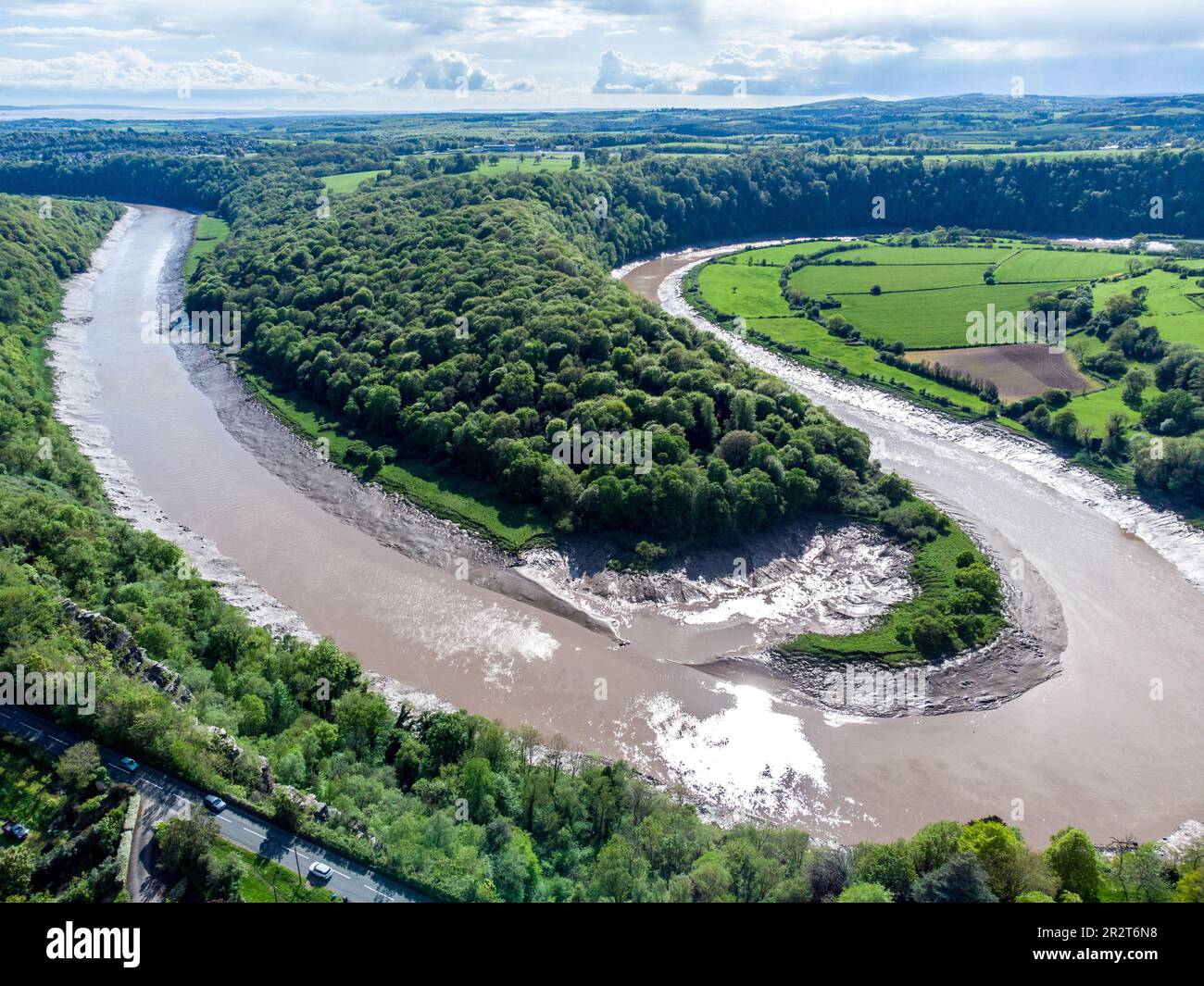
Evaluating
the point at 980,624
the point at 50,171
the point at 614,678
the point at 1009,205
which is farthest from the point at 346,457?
the point at 50,171

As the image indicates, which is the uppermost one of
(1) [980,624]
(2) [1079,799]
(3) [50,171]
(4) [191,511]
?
(3) [50,171]

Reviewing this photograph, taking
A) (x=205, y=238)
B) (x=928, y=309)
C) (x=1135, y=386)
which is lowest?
(x=1135, y=386)

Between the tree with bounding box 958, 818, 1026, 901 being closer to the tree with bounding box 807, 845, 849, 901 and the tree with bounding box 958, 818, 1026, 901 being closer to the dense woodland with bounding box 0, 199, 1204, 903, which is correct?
the dense woodland with bounding box 0, 199, 1204, 903

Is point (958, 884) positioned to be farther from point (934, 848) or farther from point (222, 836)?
point (222, 836)

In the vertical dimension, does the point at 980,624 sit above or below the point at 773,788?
above

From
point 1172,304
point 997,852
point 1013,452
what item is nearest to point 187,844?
point 997,852

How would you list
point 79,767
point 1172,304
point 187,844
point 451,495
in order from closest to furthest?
1. point 187,844
2. point 79,767
3. point 451,495
4. point 1172,304

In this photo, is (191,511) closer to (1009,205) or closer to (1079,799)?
(1079,799)
